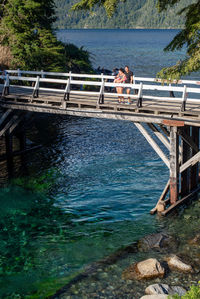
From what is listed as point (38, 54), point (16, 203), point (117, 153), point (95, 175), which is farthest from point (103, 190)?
point (38, 54)

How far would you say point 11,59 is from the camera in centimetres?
3378

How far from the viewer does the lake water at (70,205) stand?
42.5ft

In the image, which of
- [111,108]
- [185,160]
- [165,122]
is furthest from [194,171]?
[111,108]

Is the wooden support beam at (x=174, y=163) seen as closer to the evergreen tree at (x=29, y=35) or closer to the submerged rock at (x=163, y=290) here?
the submerged rock at (x=163, y=290)

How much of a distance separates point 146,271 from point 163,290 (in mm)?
908

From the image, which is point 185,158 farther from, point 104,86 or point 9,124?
point 9,124

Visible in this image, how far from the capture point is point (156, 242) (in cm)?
1386

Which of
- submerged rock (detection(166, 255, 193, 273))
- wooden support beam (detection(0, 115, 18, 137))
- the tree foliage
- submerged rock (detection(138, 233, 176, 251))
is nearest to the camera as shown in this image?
submerged rock (detection(166, 255, 193, 273))

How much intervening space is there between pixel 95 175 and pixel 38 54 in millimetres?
16279

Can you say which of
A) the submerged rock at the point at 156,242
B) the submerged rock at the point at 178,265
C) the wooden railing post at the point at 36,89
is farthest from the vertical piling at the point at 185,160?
the wooden railing post at the point at 36,89

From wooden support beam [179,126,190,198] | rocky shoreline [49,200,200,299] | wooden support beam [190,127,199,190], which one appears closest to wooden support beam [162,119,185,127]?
wooden support beam [179,126,190,198]

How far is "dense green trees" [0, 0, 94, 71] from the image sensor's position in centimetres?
3353

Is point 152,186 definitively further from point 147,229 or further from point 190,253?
point 190,253

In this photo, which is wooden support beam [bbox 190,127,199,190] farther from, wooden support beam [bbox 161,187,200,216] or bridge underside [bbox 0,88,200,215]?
wooden support beam [bbox 161,187,200,216]
